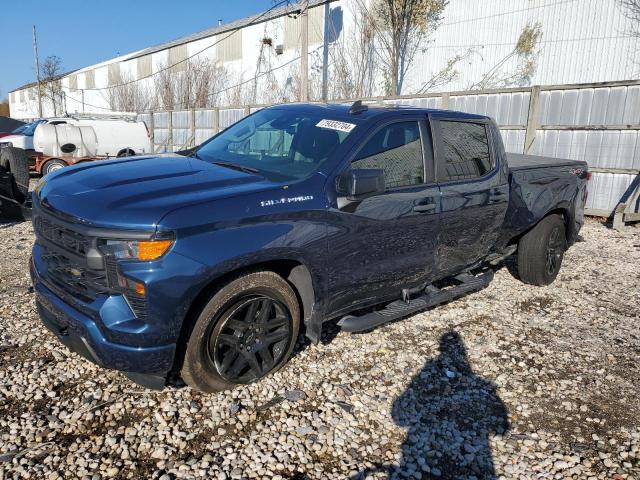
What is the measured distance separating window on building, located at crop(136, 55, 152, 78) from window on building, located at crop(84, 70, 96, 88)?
11184mm

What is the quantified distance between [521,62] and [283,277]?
1638cm

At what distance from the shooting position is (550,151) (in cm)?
995

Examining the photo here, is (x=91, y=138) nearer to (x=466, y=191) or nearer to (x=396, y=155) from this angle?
(x=396, y=155)

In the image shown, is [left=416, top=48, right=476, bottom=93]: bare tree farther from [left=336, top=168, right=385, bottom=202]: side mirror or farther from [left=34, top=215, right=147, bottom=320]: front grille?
[left=34, top=215, right=147, bottom=320]: front grille

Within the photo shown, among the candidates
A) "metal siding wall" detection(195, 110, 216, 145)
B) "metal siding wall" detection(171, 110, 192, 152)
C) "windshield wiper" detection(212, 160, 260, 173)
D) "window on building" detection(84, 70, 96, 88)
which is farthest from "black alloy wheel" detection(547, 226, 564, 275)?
"window on building" detection(84, 70, 96, 88)

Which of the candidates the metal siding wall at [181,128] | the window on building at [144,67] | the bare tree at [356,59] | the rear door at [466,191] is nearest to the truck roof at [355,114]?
the rear door at [466,191]

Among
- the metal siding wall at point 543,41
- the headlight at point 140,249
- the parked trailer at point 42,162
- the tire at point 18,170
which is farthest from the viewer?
the metal siding wall at point 543,41

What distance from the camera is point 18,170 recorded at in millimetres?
7496

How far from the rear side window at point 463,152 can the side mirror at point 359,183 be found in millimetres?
933

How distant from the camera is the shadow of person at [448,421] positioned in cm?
261

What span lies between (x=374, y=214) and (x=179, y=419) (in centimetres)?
186

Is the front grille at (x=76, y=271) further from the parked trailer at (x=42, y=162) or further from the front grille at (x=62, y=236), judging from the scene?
the parked trailer at (x=42, y=162)

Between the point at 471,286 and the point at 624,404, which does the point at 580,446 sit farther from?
the point at 471,286

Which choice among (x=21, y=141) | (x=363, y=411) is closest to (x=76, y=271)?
(x=363, y=411)
